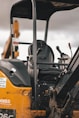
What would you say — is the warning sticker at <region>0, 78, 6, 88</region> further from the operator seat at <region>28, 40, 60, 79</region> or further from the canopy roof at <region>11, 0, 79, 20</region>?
the canopy roof at <region>11, 0, 79, 20</region>

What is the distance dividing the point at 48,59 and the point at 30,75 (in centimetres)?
78

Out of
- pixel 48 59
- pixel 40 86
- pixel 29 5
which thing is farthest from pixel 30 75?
pixel 29 5

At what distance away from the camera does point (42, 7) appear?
797cm

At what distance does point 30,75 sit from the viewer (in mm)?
7555

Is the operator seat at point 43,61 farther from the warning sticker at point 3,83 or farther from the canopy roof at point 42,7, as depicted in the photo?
the canopy roof at point 42,7

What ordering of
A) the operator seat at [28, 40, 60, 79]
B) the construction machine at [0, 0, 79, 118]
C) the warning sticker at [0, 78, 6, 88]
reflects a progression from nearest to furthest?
1. the construction machine at [0, 0, 79, 118]
2. the warning sticker at [0, 78, 6, 88]
3. the operator seat at [28, 40, 60, 79]

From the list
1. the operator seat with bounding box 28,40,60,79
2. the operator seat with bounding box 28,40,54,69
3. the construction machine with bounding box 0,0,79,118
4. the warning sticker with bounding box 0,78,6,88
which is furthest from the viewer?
the operator seat with bounding box 28,40,54,69

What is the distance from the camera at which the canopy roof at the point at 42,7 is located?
7.60m

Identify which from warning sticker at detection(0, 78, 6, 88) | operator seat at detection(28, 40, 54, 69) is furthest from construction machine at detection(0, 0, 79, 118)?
operator seat at detection(28, 40, 54, 69)

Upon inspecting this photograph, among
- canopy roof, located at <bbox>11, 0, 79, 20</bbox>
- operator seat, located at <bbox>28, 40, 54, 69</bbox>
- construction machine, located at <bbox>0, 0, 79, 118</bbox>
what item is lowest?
construction machine, located at <bbox>0, 0, 79, 118</bbox>

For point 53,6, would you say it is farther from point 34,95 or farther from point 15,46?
point 34,95

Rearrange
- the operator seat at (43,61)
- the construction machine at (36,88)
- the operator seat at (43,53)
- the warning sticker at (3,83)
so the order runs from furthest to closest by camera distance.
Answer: the operator seat at (43,53), the operator seat at (43,61), the warning sticker at (3,83), the construction machine at (36,88)

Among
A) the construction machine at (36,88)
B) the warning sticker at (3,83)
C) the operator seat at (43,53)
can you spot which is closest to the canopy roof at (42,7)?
the construction machine at (36,88)

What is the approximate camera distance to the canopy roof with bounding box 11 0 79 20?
24.9 ft
